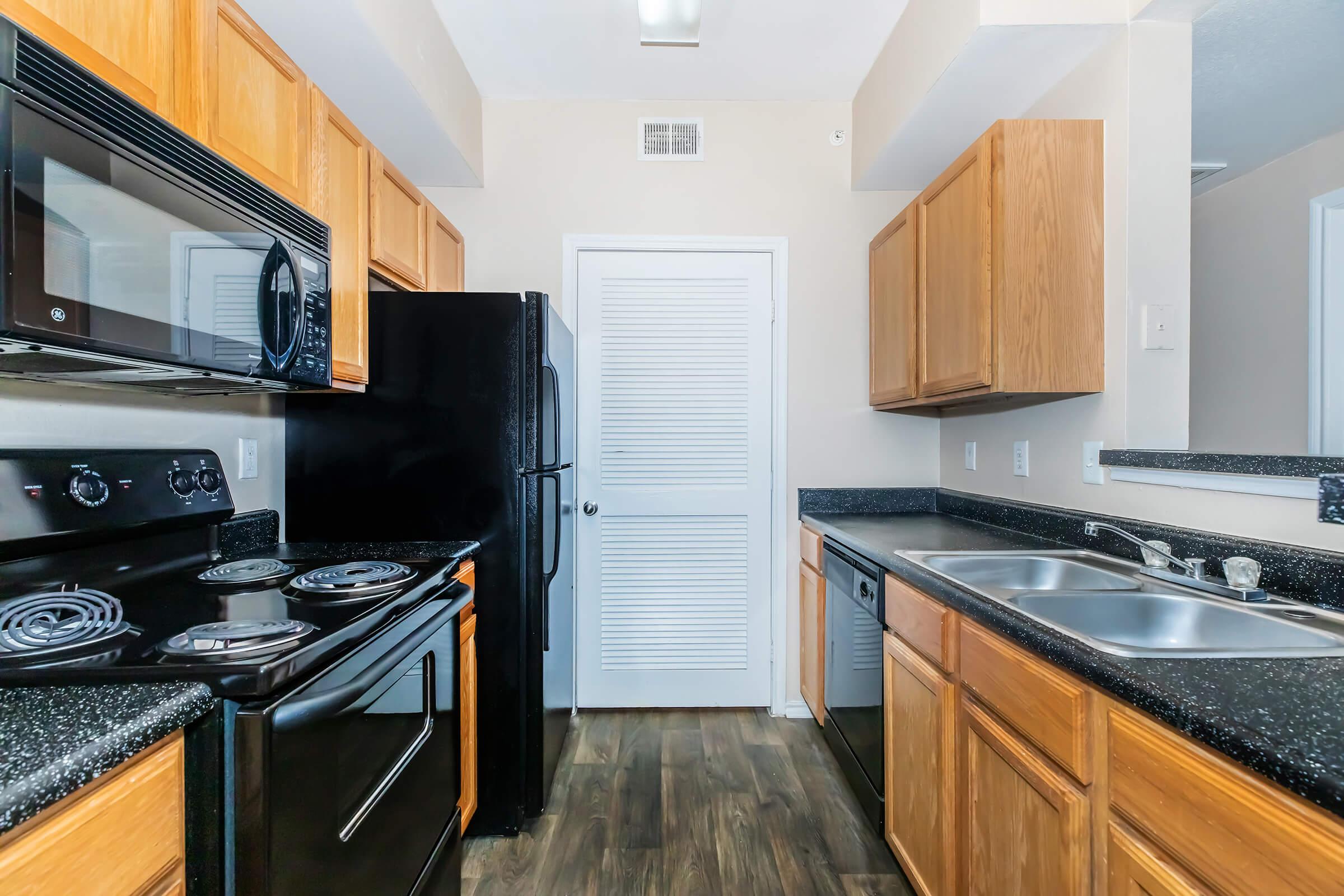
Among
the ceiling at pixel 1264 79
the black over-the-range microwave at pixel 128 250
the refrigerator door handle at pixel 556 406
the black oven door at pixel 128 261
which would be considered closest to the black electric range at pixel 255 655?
the black over-the-range microwave at pixel 128 250

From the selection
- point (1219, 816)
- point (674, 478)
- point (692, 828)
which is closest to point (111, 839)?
point (1219, 816)

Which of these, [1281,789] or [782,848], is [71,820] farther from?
[782,848]

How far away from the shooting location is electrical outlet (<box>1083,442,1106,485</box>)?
1673 mm

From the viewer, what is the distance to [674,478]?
8.59ft

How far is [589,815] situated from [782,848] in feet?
2.02

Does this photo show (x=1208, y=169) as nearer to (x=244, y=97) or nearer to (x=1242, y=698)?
(x=1242, y=698)

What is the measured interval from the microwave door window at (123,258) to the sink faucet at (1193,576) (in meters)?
1.91

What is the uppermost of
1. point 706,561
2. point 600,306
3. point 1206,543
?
point 600,306

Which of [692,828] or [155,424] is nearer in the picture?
[155,424]

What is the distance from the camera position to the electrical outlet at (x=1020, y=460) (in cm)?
203

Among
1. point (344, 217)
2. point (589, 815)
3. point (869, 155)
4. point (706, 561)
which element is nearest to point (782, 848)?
point (589, 815)

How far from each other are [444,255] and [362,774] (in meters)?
1.91

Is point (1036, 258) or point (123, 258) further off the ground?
point (1036, 258)

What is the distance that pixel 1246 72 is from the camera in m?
1.81
